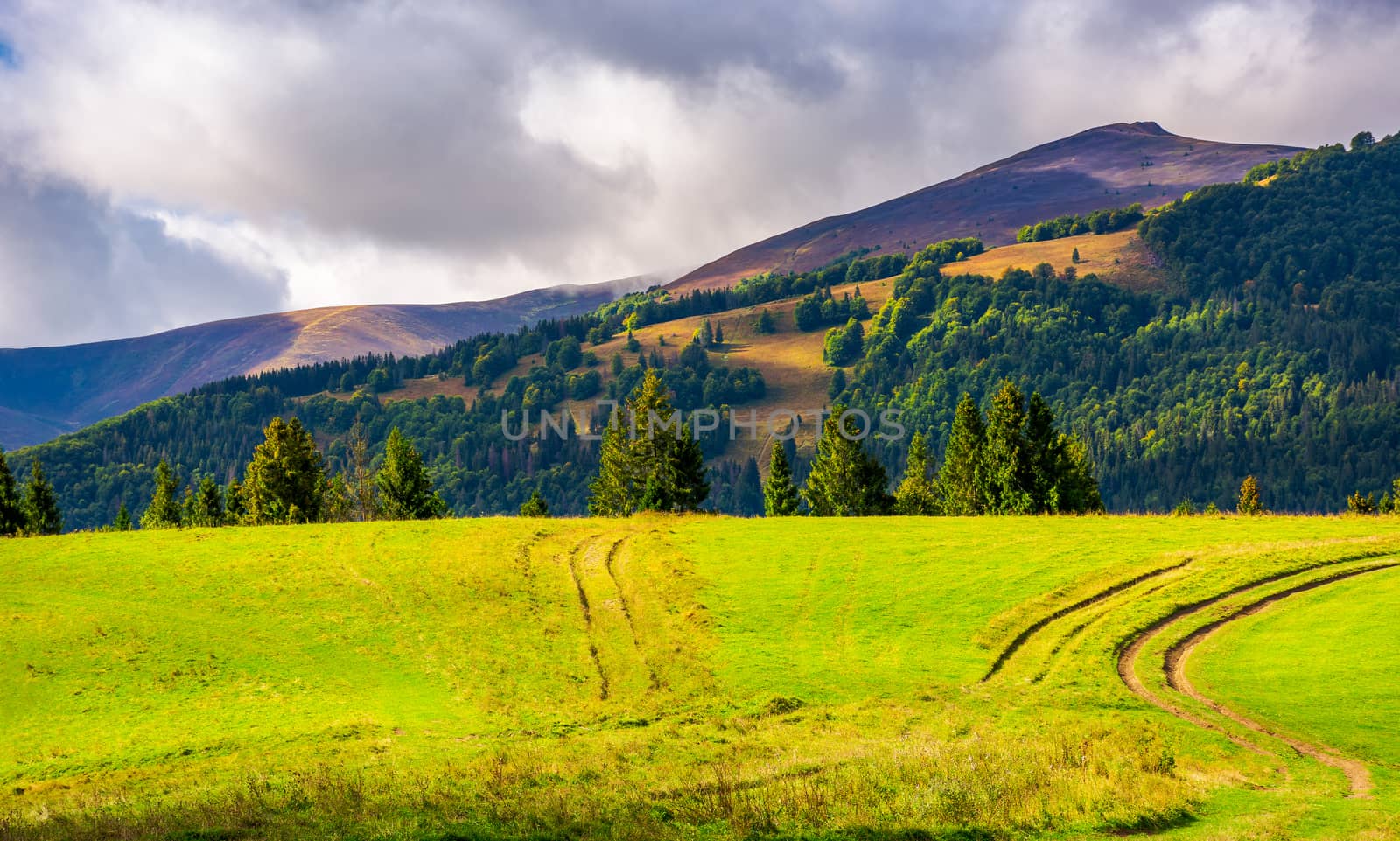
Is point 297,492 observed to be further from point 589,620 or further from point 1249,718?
point 1249,718

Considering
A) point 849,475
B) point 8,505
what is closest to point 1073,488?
point 849,475

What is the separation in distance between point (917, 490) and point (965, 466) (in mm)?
11838

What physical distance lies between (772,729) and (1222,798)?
12.9 m

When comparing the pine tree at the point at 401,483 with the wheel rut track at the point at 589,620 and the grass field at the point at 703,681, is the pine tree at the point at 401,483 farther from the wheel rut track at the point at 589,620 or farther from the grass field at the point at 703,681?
the wheel rut track at the point at 589,620

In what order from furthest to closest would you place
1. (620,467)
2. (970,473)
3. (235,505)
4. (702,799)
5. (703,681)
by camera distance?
1. (970,473)
2. (235,505)
3. (620,467)
4. (703,681)
5. (702,799)

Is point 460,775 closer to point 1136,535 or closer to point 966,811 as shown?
point 966,811

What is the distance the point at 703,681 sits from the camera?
1531 inches

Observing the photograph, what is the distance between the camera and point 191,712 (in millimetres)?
36406

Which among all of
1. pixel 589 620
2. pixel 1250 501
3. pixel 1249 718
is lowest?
pixel 1250 501

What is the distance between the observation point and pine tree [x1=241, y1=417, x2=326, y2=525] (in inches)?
3445

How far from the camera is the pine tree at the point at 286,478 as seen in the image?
87500 millimetres

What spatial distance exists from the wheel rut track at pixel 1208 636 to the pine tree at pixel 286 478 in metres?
66.8

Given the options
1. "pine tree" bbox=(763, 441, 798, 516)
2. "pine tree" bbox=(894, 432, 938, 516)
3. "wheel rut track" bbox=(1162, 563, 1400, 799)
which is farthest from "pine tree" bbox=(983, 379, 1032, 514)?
"wheel rut track" bbox=(1162, 563, 1400, 799)

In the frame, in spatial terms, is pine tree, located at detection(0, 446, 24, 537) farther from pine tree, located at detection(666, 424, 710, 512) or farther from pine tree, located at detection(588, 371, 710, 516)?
pine tree, located at detection(666, 424, 710, 512)
